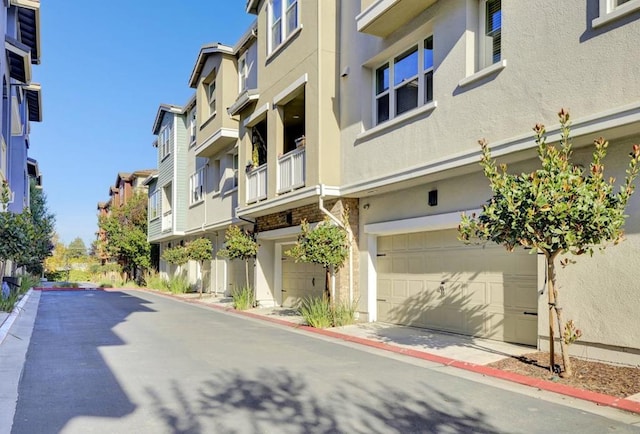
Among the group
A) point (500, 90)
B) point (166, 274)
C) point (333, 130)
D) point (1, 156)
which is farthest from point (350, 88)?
point (166, 274)

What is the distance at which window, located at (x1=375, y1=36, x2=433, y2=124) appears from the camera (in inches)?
447

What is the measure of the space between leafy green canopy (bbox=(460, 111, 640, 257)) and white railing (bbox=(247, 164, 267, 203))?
10707 millimetres

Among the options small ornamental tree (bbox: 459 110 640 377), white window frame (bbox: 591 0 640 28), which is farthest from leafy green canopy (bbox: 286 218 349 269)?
white window frame (bbox: 591 0 640 28)

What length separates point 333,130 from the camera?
13.9m

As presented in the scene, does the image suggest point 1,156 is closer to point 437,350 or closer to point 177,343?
point 177,343

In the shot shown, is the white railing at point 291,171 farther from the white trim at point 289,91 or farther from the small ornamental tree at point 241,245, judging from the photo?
the small ornamental tree at point 241,245

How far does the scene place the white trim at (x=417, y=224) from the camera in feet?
34.6

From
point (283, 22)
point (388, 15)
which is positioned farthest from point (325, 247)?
point (283, 22)

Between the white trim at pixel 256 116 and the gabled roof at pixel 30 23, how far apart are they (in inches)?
312

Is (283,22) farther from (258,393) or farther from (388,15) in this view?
(258,393)

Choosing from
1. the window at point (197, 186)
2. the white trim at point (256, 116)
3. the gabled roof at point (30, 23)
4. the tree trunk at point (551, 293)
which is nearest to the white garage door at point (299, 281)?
the white trim at point (256, 116)

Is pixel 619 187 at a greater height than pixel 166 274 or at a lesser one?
greater

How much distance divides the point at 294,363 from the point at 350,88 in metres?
7.37

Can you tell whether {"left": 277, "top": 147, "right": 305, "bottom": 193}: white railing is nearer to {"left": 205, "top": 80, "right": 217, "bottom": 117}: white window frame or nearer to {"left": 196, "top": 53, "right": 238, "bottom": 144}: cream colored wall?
{"left": 196, "top": 53, "right": 238, "bottom": 144}: cream colored wall
